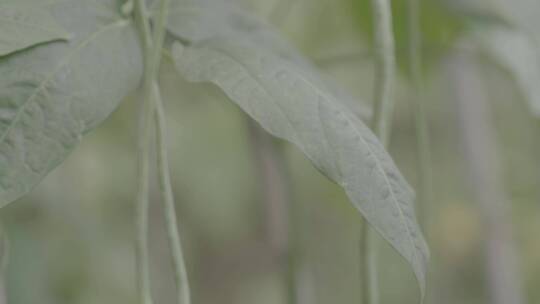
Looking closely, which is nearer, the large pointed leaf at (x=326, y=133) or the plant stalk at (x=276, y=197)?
the large pointed leaf at (x=326, y=133)

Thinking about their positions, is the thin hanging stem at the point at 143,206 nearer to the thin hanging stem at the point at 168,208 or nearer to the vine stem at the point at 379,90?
the thin hanging stem at the point at 168,208

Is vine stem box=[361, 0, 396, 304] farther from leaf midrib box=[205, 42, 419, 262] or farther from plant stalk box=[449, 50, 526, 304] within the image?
plant stalk box=[449, 50, 526, 304]

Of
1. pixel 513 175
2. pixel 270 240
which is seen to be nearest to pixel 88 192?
pixel 270 240

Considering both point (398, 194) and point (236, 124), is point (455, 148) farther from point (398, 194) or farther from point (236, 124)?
point (398, 194)

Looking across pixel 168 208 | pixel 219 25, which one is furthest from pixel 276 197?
pixel 168 208

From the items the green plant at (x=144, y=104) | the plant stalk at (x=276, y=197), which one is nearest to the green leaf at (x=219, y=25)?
the green plant at (x=144, y=104)

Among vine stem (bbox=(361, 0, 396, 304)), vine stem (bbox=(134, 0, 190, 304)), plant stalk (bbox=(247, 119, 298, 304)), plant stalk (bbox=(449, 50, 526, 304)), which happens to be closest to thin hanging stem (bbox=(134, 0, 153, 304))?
vine stem (bbox=(134, 0, 190, 304))
